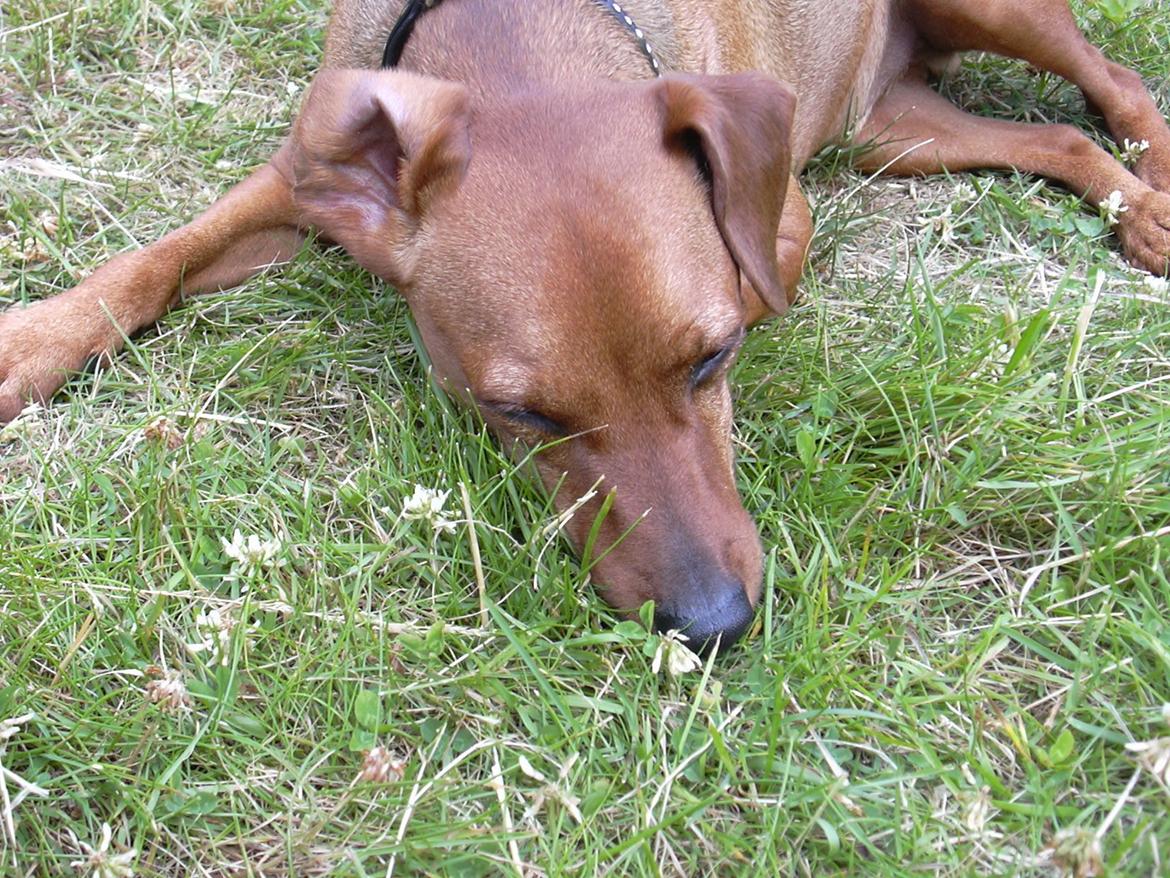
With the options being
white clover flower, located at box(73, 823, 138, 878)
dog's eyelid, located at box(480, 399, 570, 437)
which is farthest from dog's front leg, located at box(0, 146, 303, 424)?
white clover flower, located at box(73, 823, 138, 878)

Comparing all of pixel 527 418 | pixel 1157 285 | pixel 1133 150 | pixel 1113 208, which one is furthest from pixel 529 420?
pixel 1133 150

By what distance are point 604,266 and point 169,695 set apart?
1337mm

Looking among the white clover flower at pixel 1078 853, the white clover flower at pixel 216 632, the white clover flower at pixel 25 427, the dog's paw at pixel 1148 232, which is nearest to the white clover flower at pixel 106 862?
the white clover flower at pixel 216 632

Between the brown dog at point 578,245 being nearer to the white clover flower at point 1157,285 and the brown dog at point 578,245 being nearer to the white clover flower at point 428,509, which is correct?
the white clover flower at point 428,509

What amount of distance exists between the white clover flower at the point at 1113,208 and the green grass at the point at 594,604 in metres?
0.07

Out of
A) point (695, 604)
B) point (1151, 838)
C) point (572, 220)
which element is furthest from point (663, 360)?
point (1151, 838)

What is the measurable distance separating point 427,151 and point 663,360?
76cm

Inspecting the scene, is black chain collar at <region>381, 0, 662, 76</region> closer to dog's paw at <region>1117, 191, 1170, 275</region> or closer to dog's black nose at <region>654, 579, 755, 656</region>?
dog's black nose at <region>654, 579, 755, 656</region>

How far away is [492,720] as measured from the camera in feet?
7.88

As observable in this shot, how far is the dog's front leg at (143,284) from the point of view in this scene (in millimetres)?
3283

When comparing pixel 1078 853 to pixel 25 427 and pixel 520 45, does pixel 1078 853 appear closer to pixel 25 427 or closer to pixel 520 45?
pixel 520 45

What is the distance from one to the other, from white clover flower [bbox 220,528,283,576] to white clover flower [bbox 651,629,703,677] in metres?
0.98

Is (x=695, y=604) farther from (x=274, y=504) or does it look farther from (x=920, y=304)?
(x=920, y=304)

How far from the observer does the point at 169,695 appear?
7.84 feet
